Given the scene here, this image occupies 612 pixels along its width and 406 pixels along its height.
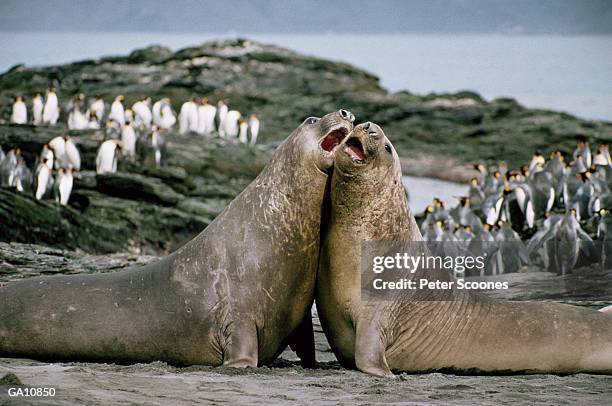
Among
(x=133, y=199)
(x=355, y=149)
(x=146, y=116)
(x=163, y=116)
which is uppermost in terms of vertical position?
(x=163, y=116)

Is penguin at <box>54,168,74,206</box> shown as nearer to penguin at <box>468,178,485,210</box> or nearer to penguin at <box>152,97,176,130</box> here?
penguin at <box>468,178,485,210</box>

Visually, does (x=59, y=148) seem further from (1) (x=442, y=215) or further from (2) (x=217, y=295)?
(2) (x=217, y=295)

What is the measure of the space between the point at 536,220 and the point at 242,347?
13.9 m

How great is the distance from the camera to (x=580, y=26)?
13925 cm

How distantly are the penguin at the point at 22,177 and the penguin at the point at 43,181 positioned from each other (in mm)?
178

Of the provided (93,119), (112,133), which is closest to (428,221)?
(112,133)

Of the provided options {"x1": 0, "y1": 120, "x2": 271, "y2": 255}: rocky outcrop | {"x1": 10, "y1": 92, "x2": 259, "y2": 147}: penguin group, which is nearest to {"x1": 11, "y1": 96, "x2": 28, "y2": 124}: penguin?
{"x1": 10, "y1": 92, "x2": 259, "y2": 147}: penguin group

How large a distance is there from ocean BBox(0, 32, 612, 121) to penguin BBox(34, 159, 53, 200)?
4115 cm

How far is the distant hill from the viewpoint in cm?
13338

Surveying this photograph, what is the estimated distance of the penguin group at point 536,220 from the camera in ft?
50.8

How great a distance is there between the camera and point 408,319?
7062 millimetres

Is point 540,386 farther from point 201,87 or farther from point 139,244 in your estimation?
point 201,87

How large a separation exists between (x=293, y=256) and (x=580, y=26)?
13897 cm

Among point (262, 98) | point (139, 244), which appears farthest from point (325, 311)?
point (262, 98)
